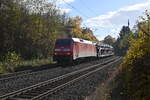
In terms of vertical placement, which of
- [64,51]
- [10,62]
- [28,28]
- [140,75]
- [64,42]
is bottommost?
[10,62]

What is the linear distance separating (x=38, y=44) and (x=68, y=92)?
29734mm

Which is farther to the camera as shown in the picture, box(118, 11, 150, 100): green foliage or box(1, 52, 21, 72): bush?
box(1, 52, 21, 72): bush

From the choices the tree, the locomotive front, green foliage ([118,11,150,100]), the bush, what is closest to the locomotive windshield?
the locomotive front

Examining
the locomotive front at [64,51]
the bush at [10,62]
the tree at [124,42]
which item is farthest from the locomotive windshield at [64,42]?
the tree at [124,42]

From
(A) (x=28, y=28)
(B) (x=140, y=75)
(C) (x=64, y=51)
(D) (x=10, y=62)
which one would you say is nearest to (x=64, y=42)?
(C) (x=64, y=51)

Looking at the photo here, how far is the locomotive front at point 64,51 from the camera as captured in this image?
33.5 m

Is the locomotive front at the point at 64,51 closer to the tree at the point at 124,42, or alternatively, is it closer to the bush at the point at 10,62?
the bush at the point at 10,62

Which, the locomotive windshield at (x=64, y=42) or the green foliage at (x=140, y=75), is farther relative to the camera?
the locomotive windshield at (x=64, y=42)

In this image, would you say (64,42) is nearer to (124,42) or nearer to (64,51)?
(64,51)

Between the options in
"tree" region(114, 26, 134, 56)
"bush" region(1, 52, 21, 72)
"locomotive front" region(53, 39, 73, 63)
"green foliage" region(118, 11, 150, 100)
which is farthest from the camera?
"locomotive front" region(53, 39, 73, 63)

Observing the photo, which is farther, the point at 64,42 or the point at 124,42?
the point at 124,42

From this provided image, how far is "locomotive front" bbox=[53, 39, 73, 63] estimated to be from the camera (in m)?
33.5

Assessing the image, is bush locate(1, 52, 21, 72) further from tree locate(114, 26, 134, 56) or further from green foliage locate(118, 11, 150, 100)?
green foliage locate(118, 11, 150, 100)

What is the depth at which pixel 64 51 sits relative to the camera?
111 ft
